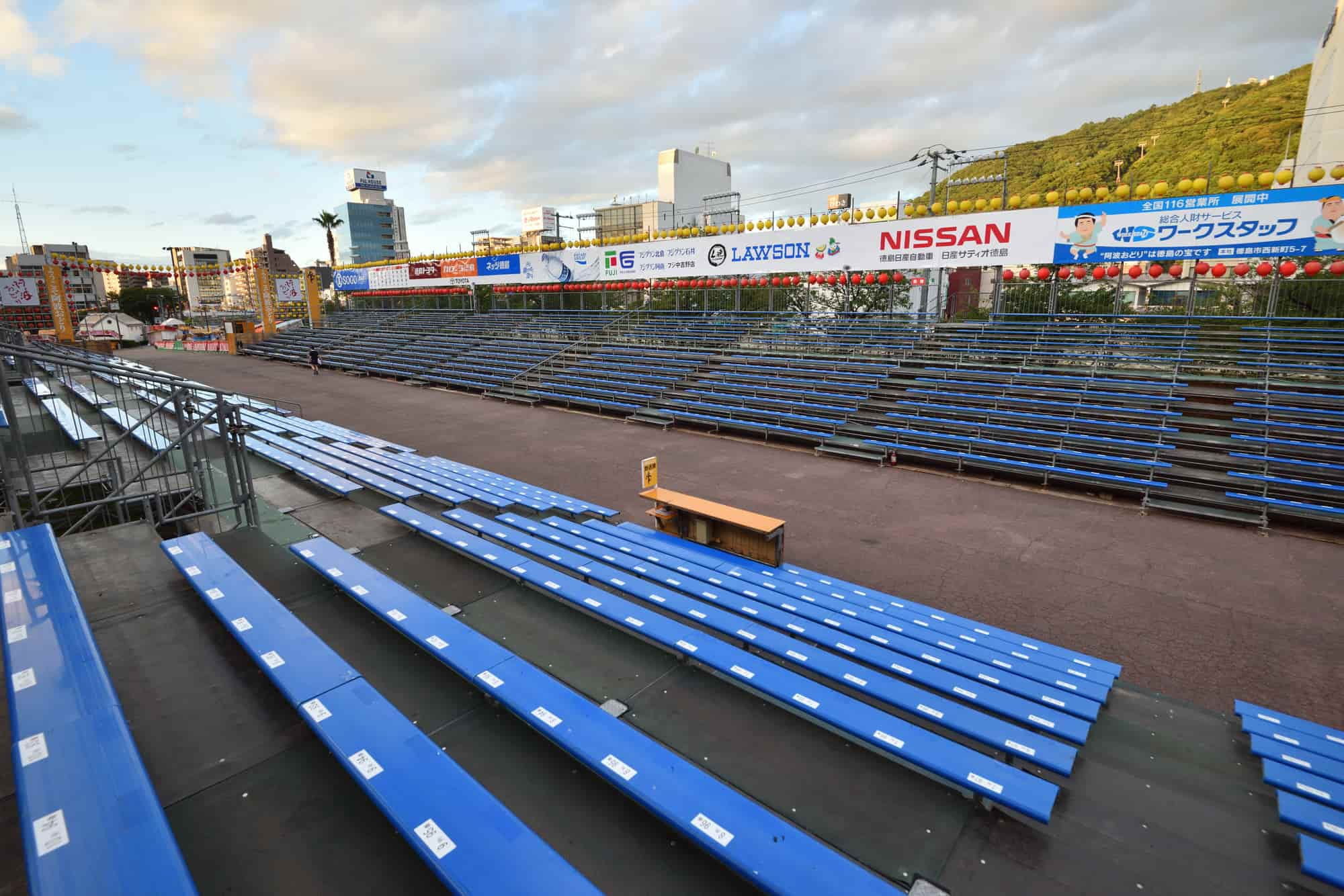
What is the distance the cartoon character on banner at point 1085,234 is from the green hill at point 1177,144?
84.2ft

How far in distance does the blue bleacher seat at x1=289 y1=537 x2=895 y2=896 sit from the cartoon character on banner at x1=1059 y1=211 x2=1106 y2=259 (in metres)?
17.7

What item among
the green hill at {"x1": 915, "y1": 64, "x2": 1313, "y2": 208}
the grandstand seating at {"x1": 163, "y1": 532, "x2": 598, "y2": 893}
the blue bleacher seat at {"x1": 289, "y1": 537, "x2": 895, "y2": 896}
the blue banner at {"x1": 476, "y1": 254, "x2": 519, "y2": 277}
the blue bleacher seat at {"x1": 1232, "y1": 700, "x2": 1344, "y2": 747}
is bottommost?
the blue bleacher seat at {"x1": 1232, "y1": 700, "x2": 1344, "y2": 747}

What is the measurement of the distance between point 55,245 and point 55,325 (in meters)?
91.4

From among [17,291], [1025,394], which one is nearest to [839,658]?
[1025,394]

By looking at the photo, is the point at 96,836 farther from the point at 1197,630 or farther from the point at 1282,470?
the point at 1282,470

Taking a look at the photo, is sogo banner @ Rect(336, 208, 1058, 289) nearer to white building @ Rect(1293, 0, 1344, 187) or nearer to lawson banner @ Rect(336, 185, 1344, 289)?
lawson banner @ Rect(336, 185, 1344, 289)

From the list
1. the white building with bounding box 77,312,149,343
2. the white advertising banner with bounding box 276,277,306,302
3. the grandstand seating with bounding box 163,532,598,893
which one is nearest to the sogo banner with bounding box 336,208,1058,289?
the grandstand seating with bounding box 163,532,598,893

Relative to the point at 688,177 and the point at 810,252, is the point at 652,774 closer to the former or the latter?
the point at 810,252

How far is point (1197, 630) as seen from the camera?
6398 millimetres

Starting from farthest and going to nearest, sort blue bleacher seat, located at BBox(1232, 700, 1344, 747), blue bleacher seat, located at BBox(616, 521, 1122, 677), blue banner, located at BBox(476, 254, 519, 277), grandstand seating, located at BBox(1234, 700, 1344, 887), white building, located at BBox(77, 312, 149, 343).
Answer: white building, located at BBox(77, 312, 149, 343), blue banner, located at BBox(476, 254, 519, 277), blue bleacher seat, located at BBox(616, 521, 1122, 677), blue bleacher seat, located at BBox(1232, 700, 1344, 747), grandstand seating, located at BBox(1234, 700, 1344, 887)

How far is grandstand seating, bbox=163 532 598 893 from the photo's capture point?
2.46 m

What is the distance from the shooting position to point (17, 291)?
31609 millimetres

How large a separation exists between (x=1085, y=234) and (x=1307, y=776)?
1586cm

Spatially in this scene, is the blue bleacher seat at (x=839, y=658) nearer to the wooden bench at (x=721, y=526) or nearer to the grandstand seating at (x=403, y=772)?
the wooden bench at (x=721, y=526)
